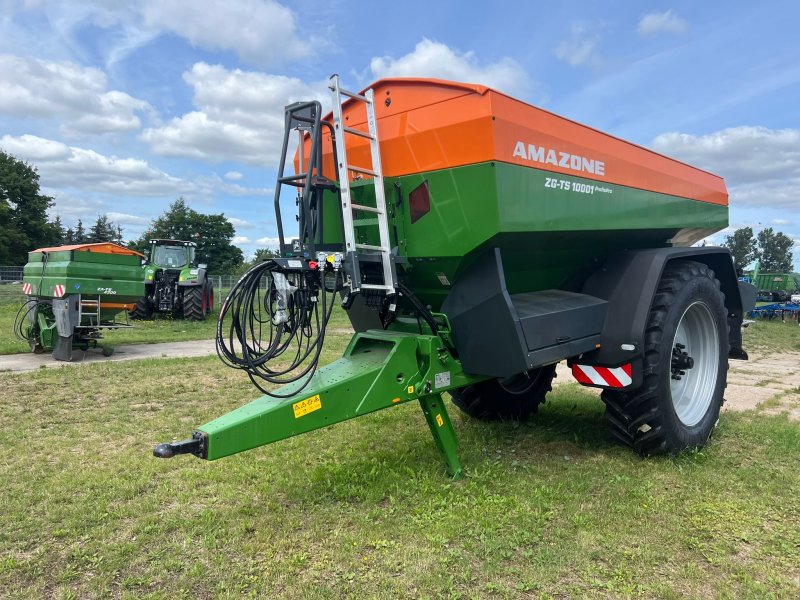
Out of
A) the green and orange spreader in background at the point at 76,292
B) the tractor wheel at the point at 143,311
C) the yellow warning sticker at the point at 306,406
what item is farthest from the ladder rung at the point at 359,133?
the tractor wheel at the point at 143,311

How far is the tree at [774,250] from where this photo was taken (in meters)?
66.1

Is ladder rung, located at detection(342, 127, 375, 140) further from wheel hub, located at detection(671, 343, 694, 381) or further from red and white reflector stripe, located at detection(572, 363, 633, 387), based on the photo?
wheel hub, located at detection(671, 343, 694, 381)

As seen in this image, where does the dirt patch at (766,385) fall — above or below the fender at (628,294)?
below

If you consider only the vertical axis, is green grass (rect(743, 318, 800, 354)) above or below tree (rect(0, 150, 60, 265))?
below

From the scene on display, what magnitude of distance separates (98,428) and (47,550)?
234 cm

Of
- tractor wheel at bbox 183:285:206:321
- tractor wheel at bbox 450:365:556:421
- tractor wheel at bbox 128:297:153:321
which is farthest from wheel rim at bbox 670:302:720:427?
tractor wheel at bbox 128:297:153:321

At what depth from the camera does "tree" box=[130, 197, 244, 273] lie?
184 feet

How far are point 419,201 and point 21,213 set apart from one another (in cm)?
5230

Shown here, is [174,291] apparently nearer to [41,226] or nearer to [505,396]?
[505,396]

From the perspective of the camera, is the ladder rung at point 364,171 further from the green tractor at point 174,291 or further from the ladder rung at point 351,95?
the green tractor at point 174,291

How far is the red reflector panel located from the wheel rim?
7.91ft

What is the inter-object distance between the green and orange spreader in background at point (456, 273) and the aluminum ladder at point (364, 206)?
0.4 inches

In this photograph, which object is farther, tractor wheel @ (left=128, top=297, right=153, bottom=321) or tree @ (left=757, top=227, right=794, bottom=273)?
tree @ (left=757, top=227, right=794, bottom=273)

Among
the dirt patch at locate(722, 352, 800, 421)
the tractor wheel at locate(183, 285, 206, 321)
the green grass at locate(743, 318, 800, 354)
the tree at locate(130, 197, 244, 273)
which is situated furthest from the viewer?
the tree at locate(130, 197, 244, 273)
